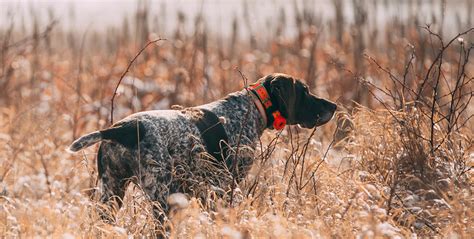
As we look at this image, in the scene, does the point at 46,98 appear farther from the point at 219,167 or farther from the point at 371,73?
the point at 219,167

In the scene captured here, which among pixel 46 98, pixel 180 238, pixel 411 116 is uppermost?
pixel 411 116

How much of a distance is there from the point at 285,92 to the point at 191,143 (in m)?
0.79

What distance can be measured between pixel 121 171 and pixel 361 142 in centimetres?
163

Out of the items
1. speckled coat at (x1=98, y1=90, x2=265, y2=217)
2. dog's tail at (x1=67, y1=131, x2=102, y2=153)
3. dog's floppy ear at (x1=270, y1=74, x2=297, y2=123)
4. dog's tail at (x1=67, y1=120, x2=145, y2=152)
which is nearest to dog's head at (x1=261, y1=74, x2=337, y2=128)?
dog's floppy ear at (x1=270, y1=74, x2=297, y2=123)

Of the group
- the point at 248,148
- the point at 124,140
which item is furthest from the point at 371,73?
the point at 124,140

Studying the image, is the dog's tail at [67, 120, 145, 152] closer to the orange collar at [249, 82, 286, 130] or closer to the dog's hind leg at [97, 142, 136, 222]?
the dog's hind leg at [97, 142, 136, 222]

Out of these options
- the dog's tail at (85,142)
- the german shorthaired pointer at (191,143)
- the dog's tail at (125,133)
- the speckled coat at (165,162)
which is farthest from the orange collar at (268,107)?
the dog's tail at (85,142)

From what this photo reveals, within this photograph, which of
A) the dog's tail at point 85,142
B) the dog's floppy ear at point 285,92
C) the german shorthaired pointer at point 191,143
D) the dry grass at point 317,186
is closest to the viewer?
the dry grass at point 317,186

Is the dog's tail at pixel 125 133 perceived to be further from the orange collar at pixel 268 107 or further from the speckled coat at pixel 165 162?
the orange collar at pixel 268 107

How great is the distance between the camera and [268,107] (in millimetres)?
5289

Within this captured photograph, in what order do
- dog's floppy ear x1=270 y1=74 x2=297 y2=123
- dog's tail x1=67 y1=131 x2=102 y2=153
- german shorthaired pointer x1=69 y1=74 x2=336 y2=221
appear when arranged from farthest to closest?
dog's floppy ear x1=270 y1=74 x2=297 y2=123
german shorthaired pointer x1=69 y1=74 x2=336 y2=221
dog's tail x1=67 y1=131 x2=102 y2=153

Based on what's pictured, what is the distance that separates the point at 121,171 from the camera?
15.0 feet

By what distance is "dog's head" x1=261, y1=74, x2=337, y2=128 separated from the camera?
522cm

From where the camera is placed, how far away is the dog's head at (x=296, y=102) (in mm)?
5219
